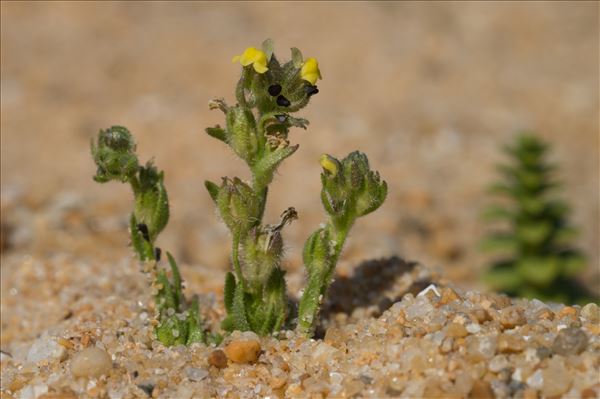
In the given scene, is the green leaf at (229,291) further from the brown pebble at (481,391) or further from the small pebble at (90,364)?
the brown pebble at (481,391)

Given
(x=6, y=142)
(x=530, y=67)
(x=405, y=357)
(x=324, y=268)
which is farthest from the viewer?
(x=530, y=67)

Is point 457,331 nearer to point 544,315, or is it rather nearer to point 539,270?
point 544,315

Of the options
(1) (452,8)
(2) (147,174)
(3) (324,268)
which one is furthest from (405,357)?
(1) (452,8)

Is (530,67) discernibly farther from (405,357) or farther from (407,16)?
(405,357)

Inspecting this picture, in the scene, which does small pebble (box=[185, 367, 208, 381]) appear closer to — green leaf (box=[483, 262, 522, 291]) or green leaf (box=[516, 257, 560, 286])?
green leaf (box=[483, 262, 522, 291])

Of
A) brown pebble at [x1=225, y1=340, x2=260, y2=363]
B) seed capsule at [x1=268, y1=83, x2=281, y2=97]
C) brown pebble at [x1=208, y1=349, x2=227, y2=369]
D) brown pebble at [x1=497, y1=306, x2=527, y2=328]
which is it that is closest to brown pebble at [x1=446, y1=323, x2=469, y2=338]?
brown pebble at [x1=497, y1=306, x2=527, y2=328]

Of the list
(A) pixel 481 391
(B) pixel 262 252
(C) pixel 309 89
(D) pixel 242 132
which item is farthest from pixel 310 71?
(A) pixel 481 391
